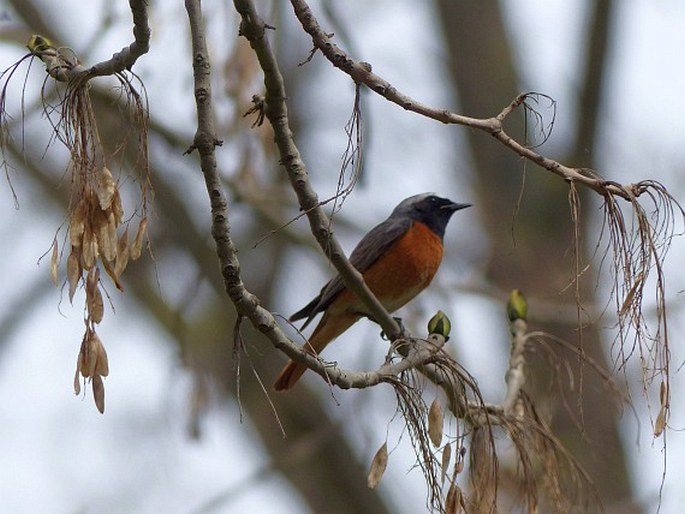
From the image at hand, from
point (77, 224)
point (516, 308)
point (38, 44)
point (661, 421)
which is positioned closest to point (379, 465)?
point (661, 421)

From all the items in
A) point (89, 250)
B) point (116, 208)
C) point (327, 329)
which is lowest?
point (89, 250)

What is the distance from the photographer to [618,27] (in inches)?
345

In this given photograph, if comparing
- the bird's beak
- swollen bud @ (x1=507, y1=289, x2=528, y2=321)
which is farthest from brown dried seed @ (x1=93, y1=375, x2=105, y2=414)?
the bird's beak

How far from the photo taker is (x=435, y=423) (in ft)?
9.61

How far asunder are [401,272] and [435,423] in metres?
3.15

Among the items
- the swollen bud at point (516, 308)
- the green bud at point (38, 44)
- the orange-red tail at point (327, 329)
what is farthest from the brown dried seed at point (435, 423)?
the orange-red tail at point (327, 329)

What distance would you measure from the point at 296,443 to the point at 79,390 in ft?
16.3

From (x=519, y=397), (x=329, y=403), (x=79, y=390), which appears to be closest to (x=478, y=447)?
(x=519, y=397)

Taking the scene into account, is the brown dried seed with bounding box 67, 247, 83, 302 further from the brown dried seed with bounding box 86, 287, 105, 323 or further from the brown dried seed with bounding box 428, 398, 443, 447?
the brown dried seed with bounding box 428, 398, 443, 447

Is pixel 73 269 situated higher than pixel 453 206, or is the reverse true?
pixel 453 206

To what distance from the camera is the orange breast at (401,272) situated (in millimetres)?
6062

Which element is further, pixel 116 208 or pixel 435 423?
pixel 435 423

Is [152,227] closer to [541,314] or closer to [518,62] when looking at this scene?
[541,314]

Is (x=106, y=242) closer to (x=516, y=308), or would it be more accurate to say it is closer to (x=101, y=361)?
(x=101, y=361)
